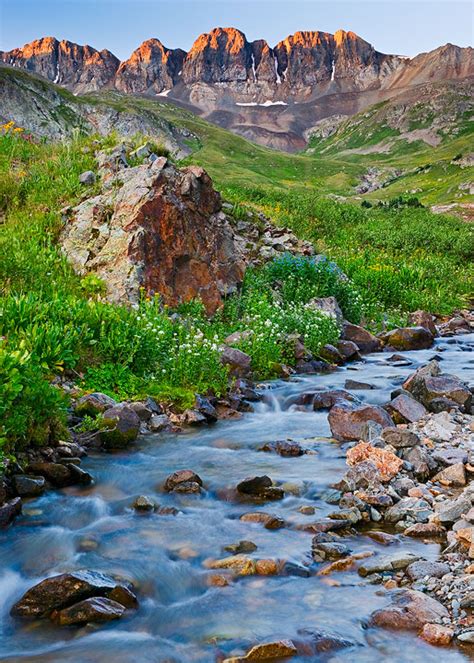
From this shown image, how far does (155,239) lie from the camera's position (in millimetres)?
15773

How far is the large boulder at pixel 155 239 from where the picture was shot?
50.0 feet

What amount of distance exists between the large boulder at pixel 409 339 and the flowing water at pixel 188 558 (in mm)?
8711

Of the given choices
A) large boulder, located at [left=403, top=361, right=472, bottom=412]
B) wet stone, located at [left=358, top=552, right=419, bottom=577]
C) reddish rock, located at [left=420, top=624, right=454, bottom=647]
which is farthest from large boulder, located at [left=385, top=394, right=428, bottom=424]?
reddish rock, located at [left=420, top=624, right=454, bottom=647]

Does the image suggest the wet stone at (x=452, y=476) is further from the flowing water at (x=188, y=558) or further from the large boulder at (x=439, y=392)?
the large boulder at (x=439, y=392)

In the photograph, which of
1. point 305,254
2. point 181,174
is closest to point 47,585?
point 181,174

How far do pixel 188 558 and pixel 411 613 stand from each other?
2198mm

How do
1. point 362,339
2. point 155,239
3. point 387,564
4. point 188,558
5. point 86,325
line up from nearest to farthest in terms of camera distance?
point 387,564 < point 188,558 < point 86,325 < point 155,239 < point 362,339

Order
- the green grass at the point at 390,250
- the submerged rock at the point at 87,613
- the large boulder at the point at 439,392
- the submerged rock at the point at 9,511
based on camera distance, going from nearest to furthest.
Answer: the submerged rock at the point at 87,613
the submerged rock at the point at 9,511
the large boulder at the point at 439,392
the green grass at the point at 390,250

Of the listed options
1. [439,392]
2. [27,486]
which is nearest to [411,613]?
[27,486]

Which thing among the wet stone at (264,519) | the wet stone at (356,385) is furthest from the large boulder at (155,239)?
the wet stone at (264,519)

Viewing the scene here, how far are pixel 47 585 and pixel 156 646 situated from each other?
1051mm

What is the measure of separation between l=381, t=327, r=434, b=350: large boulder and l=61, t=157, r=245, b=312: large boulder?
15.4ft

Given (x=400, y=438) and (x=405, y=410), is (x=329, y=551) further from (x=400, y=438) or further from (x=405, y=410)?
(x=405, y=410)

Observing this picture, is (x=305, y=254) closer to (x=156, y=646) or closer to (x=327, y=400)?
(x=327, y=400)
